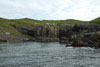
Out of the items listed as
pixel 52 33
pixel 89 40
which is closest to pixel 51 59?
pixel 89 40

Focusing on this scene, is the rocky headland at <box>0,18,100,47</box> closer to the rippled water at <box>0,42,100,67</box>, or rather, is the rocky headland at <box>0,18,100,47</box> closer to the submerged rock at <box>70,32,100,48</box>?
the submerged rock at <box>70,32,100,48</box>

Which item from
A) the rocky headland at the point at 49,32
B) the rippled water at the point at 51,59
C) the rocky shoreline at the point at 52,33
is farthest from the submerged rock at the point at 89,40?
the rocky headland at the point at 49,32

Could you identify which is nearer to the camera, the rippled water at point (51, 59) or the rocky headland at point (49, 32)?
the rippled water at point (51, 59)

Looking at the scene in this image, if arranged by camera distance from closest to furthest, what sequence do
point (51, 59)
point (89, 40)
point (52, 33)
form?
point (51, 59) → point (89, 40) → point (52, 33)

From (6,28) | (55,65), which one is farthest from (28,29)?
(55,65)

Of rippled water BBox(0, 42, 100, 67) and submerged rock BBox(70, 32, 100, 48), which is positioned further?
submerged rock BBox(70, 32, 100, 48)

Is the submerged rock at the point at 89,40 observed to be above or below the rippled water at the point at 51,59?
above

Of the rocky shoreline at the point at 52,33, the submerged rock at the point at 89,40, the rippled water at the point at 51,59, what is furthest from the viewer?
the rocky shoreline at the point at 52,33

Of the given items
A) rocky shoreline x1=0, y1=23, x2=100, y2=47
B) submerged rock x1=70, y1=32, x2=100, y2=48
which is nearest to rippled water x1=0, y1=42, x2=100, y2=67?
submerged rock x1=70, y1=32, x2=100, y2=48

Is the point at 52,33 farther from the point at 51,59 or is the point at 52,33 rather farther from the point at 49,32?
the point at 51,59

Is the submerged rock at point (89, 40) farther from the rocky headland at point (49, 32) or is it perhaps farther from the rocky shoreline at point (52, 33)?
the rocky headland at point (49, 32)

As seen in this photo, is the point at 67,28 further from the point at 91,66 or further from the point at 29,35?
the point at 91,66

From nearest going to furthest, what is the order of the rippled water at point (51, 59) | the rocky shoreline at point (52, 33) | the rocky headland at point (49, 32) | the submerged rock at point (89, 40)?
1. the rippled water at point (51, 59)
2. the submerged rock at point (89, 40)
3. the rocky shoreline at point (52, 33)
4. the rocky headland at point (49, 32)

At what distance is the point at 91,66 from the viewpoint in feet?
130
